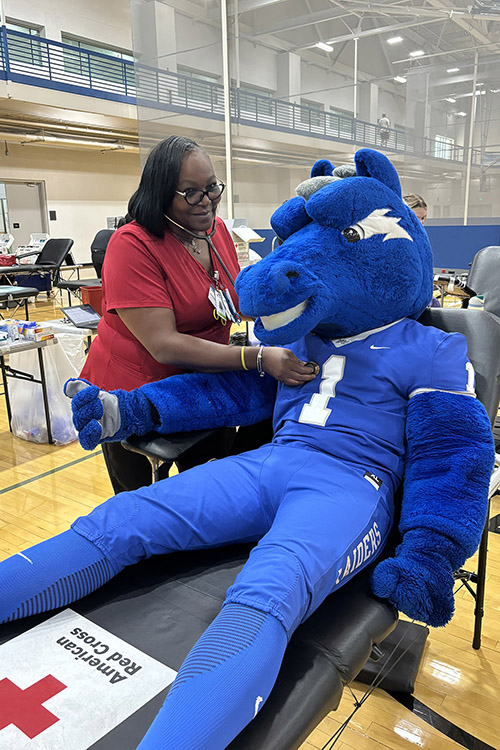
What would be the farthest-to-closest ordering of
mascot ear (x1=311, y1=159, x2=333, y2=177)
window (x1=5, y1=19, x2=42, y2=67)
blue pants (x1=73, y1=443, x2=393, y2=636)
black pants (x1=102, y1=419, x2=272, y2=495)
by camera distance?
window (x1=5, y1=19, x2=42, y2=67), black pants (x1=102, y1=419, x2=272, y2=495), mascot ear (x1=311, y1=159, x2=333, y2=177), blue pants (x1=73, y1=443, x2=393, y2=636)

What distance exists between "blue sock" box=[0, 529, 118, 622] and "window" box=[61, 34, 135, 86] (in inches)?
410

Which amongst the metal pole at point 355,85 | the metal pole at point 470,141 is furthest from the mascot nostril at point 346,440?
the metal pole at point 355,85

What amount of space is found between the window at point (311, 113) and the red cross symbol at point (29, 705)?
7.28 metres

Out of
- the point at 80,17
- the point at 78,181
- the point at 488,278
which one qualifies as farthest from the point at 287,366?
the point at 78,181

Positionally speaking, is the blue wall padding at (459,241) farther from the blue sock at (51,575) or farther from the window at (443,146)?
the blue sock at (51,575)

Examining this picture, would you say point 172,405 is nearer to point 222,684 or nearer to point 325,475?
point 325,475

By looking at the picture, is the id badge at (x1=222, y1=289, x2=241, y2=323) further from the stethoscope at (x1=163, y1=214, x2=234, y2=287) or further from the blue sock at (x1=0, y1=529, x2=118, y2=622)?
the blue sock at (x1=0, y1=529, x2=118, y2=622)

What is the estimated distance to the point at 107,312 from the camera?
146cm

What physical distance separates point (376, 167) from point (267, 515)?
29.7 inches

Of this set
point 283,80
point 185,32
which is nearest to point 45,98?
point 185,32

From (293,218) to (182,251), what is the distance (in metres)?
0.34

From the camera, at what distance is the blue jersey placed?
114 cm

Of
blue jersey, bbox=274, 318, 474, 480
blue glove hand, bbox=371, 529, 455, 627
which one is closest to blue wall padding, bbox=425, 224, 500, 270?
blue jersey, bbox=274, 318, 474, 480

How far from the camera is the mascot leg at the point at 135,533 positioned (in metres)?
1.00
